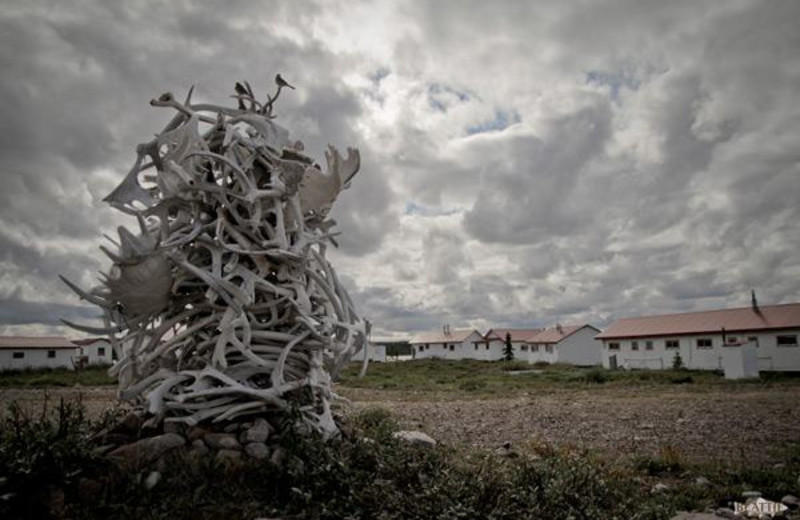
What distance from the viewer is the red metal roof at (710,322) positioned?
36303mm

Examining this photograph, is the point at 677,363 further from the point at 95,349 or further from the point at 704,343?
the point at 95,349

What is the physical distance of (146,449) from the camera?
5.25m

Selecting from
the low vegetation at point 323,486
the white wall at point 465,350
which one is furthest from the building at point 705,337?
the low vegetation at point 323,486

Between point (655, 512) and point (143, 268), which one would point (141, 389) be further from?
point (655, 512)

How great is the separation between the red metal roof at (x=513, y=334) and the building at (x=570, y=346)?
324 inches

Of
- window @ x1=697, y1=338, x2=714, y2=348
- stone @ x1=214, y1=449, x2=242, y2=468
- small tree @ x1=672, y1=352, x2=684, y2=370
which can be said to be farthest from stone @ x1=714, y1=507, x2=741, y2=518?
window @ x1=697, y1=338, x2=714, y2=348

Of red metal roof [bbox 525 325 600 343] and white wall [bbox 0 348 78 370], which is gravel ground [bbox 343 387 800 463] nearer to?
red metal roof [bbox 525 325 600 343]

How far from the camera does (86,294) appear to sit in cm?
582

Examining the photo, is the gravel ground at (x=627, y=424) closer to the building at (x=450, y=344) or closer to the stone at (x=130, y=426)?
the stone at (x=130, y=426)

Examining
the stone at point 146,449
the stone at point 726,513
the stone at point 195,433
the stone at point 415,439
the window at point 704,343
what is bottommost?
the stone at point 726,513

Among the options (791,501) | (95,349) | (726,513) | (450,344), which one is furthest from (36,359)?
(791,501)

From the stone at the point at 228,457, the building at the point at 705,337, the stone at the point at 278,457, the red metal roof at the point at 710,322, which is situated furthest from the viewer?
the red metal roof at the point at 710,322

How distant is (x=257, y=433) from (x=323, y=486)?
1134 millimetres

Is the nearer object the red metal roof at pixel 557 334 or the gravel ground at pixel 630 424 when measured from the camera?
the gravel ground at pixel 630 424
